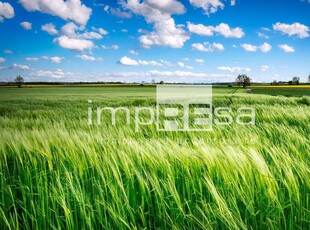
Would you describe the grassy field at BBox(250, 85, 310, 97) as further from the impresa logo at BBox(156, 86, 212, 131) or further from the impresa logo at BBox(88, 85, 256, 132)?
the impresa logo at BBox(88, 85, 256, 132)

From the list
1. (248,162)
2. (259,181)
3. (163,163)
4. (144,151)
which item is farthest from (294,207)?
(144,151)

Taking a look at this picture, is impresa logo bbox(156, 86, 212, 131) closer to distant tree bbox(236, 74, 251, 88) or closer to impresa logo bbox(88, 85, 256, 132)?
impresa logo bbox(88, 85, 256, 132)

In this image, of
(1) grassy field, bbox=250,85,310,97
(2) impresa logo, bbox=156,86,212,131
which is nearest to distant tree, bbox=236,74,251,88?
(1) grassy field, bbox=250,85,310,97

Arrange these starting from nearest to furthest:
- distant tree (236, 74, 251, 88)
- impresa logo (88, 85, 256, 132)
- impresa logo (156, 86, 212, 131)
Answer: impresa logo (156, 86, 212, 131) → impresa logo (88, 85, 256, 132) → distant tree (236, 74, 251, 88)

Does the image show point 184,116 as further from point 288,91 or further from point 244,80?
point 244,80

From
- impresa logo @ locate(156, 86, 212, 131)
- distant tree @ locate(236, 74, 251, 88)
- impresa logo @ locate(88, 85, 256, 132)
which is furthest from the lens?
distant tree @ locate(236, 74, 251, 88)

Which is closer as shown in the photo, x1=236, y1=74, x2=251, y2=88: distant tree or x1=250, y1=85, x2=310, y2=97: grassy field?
x1=250, y1=85, x2=310, y2=97: grassy field

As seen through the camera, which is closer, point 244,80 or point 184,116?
point 184,116

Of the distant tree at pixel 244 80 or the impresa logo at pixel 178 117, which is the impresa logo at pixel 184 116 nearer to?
the impresa logo at pixel 178 117

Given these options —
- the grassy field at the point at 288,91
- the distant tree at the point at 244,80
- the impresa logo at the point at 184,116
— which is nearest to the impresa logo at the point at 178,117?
the impresa logo at the point at 184,116

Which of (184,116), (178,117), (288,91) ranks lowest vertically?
(178,117)

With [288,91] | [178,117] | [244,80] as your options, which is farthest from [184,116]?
[244,80]

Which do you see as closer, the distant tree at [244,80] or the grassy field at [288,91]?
the grassy field at [288,91]

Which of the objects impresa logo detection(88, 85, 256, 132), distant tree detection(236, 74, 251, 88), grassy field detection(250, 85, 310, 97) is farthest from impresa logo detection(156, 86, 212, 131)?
distant tree detection(236, 74, 251, 88)
